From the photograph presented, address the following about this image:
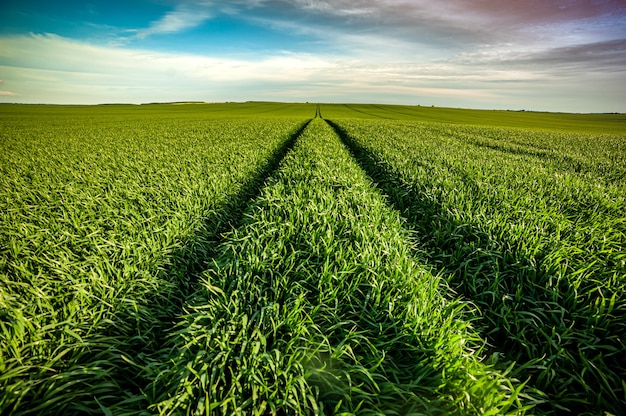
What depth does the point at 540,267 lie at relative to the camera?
4.39 m

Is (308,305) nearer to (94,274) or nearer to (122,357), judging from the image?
(122,357)

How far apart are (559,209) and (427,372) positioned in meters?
7.08

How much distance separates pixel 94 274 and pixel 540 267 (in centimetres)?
664

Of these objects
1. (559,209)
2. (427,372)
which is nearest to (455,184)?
(559,209)

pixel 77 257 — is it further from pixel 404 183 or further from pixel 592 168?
pixel 592 168

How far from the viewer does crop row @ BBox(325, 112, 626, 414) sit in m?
3.09

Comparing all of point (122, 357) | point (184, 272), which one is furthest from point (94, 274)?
point (122, 357)

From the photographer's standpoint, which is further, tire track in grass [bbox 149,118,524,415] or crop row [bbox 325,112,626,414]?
crop row [bbox 325,112,626,414]

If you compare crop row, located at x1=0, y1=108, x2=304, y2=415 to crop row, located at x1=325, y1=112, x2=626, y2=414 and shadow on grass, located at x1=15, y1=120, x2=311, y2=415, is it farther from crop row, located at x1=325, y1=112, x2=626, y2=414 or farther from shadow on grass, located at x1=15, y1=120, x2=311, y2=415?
crop row, located at x1=325, y1=112, x2=626, y2=414

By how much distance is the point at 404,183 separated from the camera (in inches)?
383

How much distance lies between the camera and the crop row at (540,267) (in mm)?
3090

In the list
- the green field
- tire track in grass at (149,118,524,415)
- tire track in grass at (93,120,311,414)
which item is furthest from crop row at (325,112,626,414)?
tire track in grass at (93,120,311,414)

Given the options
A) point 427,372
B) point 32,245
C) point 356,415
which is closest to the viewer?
point 356,415

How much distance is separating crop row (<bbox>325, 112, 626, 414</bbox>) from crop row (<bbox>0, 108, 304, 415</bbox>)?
4.25m
